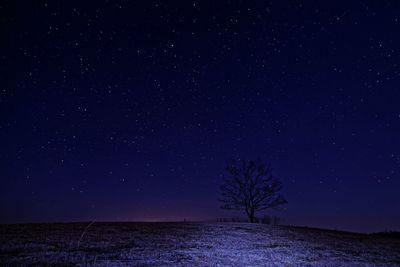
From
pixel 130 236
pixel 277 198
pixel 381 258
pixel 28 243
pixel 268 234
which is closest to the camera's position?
pixel 28 243

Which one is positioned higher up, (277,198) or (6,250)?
(277,198)

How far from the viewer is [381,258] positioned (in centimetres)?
2256

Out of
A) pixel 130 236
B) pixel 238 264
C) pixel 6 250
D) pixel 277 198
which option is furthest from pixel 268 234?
pixel 277 198

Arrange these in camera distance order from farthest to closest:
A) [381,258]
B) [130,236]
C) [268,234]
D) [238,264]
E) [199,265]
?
[268,234]
[130,236]
[381,258]
[238,264]
[199,265]

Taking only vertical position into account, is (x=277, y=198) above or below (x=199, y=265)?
above

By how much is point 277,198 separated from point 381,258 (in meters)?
32.2

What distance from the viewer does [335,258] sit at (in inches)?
816

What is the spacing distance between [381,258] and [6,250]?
2127 cm

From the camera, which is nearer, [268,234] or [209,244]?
[209,244]

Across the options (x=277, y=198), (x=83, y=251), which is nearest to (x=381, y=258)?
(x=83, y=251)

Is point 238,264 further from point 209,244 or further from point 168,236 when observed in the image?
point 168,236

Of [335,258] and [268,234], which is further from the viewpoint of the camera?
[268,234]

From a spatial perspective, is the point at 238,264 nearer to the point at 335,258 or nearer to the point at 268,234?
the point at 335,258

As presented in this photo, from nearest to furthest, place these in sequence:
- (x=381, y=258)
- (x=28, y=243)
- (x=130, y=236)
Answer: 1. (x=28, y=243)
2. (x=381, y=258)
3. (x=130, y=236)
